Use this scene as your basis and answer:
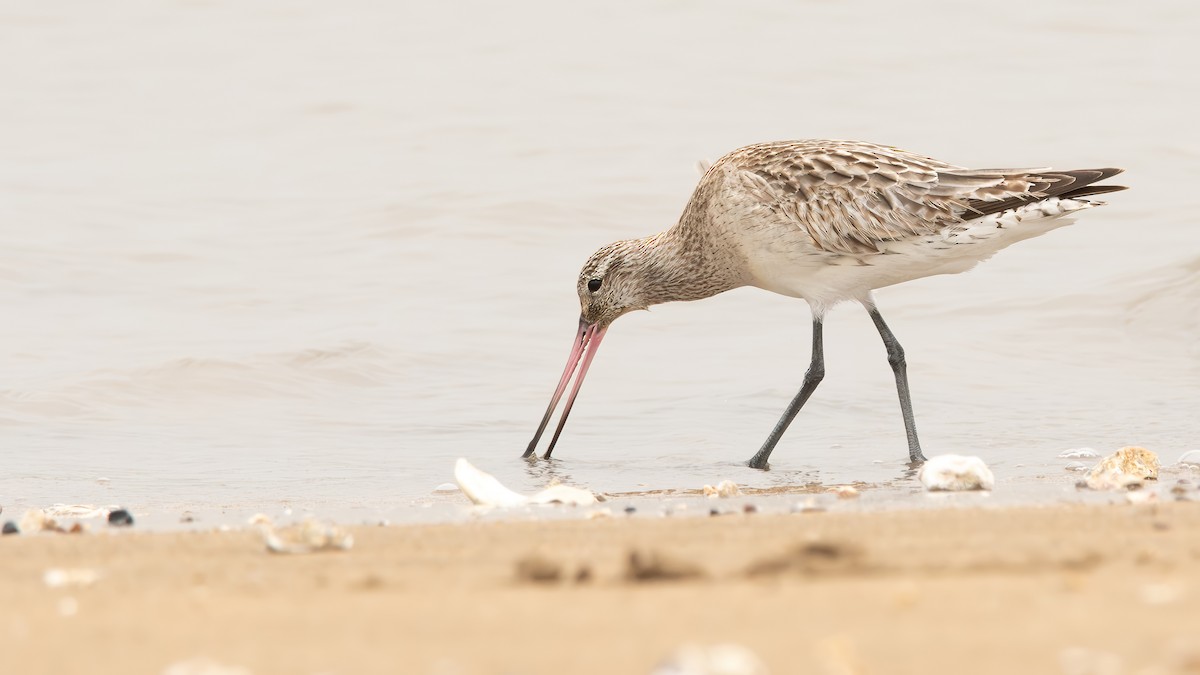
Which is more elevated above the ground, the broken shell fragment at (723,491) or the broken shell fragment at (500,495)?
the broken shell fragment at (500,495)

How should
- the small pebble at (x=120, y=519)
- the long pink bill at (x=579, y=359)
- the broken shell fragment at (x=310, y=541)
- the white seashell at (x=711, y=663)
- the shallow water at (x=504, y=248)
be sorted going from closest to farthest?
the white seashell at (x=711, y=663), the broken shell fragment at (x=310, y=541), the small pebble at (x=120, y=519), the shallow water at (x=504, y=248), the long pink bill at (x=579, y=359)

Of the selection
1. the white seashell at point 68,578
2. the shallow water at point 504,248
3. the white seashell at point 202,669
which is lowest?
the shallow water at point 504,248

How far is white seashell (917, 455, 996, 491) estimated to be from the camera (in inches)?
239

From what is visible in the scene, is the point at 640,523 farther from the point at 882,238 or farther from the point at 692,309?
the point at 692,309

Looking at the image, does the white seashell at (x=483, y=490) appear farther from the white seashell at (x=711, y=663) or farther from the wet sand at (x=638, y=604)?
the white seashell at (x=711, y=663)

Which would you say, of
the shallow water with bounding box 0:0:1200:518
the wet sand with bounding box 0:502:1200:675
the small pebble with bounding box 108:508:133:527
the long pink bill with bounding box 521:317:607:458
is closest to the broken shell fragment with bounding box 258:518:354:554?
the wet sand with bounding box 0:502:1200:675

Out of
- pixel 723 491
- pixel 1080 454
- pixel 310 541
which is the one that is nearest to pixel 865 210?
pixel 1080 454

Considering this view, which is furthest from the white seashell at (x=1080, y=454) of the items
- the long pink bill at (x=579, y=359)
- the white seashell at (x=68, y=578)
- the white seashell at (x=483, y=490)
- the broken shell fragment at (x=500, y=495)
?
the white seashell at (x=68, y=578)

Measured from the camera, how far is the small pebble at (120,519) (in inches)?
221

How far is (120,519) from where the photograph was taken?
5684 millimetres

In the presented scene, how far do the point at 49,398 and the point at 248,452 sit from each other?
1.96 metres

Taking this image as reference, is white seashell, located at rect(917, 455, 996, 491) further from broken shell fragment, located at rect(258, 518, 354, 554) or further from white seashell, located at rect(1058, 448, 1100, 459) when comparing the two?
broken shell fragment, located at rect(258, 518, 354, 554)

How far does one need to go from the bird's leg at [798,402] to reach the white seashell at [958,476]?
2029 mm

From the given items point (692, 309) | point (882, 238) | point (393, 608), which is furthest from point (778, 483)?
point (692, 309)
